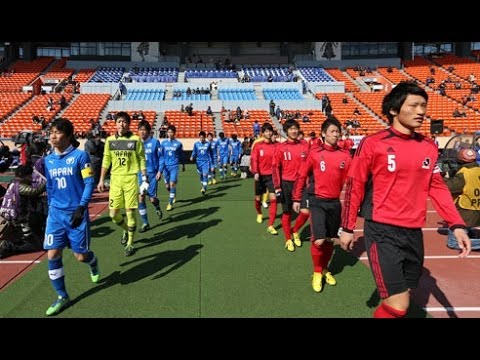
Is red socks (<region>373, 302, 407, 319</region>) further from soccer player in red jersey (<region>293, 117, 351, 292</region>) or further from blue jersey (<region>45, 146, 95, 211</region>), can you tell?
blue jersey (<region>45, 146, 95, 211</region>)

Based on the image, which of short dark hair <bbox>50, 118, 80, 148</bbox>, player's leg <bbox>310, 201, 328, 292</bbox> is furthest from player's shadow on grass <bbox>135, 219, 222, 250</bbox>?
player's leg <bbox>310, 201, 328, 292</bbox>

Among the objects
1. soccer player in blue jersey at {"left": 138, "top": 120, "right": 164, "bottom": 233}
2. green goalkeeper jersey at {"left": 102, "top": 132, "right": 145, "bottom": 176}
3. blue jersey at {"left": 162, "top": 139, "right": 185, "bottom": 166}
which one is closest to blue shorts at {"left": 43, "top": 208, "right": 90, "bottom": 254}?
green goalkeeper jersey at {"left": 102, "top": 132, "right": 145, "bottom": 176}

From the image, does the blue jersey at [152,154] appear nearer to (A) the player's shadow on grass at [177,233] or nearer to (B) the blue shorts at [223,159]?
(A) the player's shadow on grass at [177,233]

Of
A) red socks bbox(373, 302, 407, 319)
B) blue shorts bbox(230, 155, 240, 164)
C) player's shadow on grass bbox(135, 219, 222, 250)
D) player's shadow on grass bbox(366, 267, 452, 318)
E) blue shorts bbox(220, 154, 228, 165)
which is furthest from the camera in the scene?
blue shorts bbox(230, 155, 240, 164)

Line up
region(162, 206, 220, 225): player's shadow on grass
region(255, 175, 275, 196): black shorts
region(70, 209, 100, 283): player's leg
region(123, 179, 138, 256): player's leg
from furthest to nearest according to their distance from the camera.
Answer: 1. region(162, 206, 220, 225): player's shadow on grass
2. region(255, 175, 275, 196): black shorts
3. region(123, 179, 138, 256): player's leg
4. region(70, 209, 100, 283): player's leg

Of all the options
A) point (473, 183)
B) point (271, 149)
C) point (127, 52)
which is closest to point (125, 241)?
point (271, 149)

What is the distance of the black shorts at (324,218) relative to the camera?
16.8 ft

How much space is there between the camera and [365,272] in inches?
229

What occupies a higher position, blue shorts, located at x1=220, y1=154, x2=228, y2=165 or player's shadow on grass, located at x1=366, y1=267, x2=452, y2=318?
blue shorts, located at x1=220, y1=154, x2=228, y2=165

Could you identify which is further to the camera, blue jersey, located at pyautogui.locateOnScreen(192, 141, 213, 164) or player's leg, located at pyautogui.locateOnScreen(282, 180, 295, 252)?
blue jersey, located at pyautogui.locateOnScreen(192, 141, 213, 164)

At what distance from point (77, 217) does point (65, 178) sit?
1.83 ft

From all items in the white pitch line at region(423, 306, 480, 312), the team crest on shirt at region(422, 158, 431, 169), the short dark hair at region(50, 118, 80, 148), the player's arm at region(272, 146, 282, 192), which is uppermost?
the short dark hair at region(50, 118, 80, 148)

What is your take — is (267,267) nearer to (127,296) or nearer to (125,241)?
(127,296)

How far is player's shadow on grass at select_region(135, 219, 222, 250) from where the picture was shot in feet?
24.5
